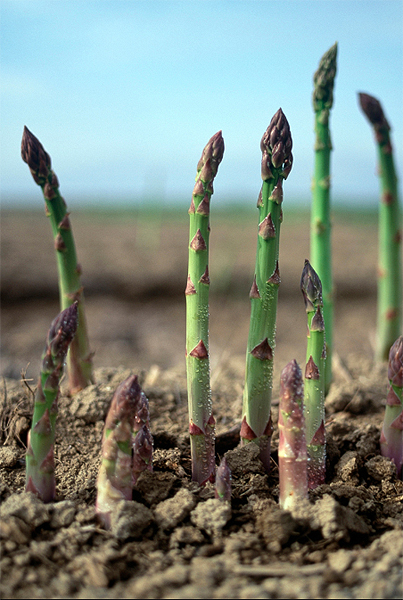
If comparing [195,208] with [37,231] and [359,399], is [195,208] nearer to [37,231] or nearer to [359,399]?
[359,399]

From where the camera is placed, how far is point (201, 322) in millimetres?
2285

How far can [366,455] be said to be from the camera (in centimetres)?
261

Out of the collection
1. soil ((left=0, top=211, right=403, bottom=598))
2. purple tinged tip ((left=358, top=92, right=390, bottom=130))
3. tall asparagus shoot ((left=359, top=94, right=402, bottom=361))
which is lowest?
soil ((left=0, top=211, right=403, bottom=598))

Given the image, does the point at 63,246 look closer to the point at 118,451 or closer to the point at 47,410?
the point at 47,410

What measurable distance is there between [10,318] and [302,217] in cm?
1223

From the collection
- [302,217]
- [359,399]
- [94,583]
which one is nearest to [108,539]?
[94,583]

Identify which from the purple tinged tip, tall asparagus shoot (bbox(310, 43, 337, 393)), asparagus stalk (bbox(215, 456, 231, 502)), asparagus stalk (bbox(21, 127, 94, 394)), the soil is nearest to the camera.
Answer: the soil

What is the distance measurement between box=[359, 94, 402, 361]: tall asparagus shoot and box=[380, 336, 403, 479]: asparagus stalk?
2.24 meters

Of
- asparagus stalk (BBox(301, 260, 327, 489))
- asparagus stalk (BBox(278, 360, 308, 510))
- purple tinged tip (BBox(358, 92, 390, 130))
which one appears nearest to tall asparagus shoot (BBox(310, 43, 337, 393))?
purple tinged tip (BBox(358, 92, 390, 130))

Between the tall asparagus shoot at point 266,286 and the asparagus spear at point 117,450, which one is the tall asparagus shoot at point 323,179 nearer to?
the tall asparagus shoot at point 266,286

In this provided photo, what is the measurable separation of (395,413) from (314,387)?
0.48 meters

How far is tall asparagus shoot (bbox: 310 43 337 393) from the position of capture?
11.3 ft

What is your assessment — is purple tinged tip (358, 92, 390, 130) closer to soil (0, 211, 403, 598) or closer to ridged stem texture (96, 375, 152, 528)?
soil (0, 211, 403, 598)

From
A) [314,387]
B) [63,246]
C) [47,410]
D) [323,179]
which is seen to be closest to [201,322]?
[314,387]
